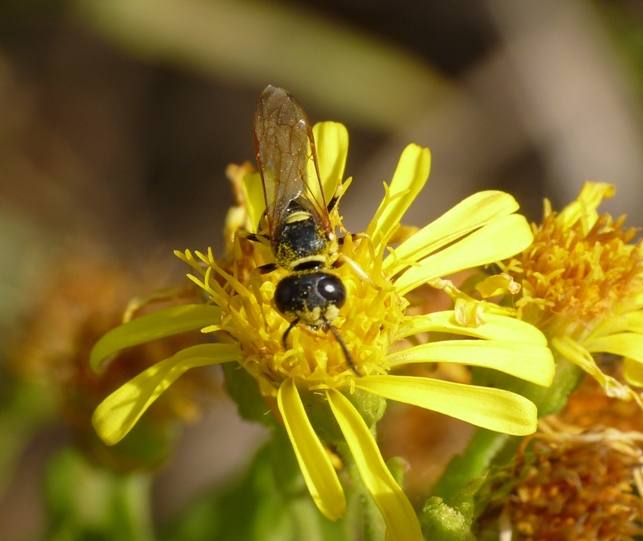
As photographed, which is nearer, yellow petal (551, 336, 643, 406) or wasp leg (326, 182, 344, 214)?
yellow petal (551, 336, 643, 406)

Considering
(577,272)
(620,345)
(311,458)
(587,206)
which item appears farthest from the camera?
(587,206)

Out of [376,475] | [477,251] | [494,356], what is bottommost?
[376,475]

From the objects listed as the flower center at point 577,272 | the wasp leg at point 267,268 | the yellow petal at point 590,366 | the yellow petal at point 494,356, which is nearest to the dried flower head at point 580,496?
the yellow petal at point 590,366

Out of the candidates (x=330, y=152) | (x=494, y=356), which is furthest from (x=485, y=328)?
(x=330, y=152)

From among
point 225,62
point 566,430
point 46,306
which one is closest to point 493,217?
point 566,430

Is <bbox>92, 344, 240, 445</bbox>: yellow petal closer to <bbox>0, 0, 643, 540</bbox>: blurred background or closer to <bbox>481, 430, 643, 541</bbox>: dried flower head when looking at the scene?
<bbox>481, 430, 643, 541</bbox>: dried flower head

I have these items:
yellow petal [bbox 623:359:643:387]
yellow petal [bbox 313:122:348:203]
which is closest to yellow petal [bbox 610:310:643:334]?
yellow petal [bbox 623:359:643:387]

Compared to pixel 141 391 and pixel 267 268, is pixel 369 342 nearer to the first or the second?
pixel 267 268
